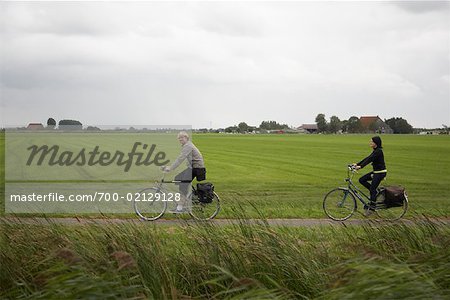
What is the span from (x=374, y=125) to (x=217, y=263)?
7294 inches

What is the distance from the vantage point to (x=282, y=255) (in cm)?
510

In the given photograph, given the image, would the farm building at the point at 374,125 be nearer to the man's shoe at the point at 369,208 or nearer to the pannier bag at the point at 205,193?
the man's shoe at the point at 369,208

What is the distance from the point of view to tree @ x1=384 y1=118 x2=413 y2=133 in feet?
559

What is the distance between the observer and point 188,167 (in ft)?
35.9

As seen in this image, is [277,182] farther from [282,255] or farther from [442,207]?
[282,255]

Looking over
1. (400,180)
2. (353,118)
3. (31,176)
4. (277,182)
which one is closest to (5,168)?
(31,176)

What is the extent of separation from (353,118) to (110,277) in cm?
18677

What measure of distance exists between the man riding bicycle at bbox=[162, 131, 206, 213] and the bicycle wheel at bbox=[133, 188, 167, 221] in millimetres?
512

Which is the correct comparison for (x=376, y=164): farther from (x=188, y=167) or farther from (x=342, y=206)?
(x=188, y=167)

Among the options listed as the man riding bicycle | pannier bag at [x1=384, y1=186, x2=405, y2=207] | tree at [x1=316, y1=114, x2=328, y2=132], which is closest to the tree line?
tree at [x1=316, y1=114, x2=328, y2=132]

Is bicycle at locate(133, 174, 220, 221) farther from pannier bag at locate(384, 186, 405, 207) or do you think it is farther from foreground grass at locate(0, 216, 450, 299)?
foreground grass at locate(0, 216, 450, 299)

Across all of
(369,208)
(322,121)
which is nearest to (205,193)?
(369,208)

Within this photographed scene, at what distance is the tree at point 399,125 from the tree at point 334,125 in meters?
19.6

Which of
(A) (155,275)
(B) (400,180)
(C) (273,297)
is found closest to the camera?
(C) (273,297)
